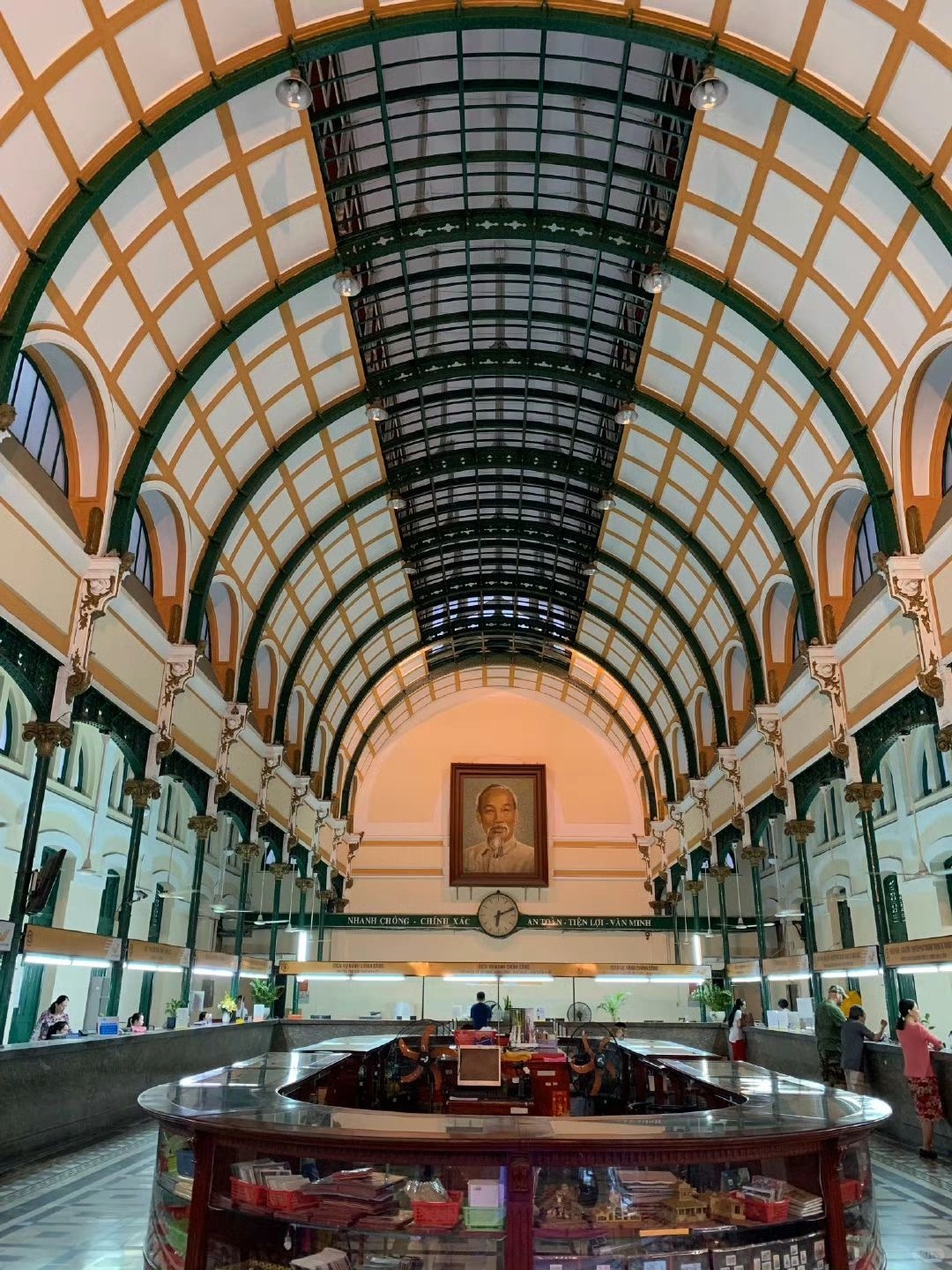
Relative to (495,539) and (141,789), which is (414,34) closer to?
(141,789)

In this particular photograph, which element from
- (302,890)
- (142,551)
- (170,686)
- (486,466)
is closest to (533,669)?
(302,890)

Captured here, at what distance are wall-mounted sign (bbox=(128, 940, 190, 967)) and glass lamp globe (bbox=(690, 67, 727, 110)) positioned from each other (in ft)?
54.1

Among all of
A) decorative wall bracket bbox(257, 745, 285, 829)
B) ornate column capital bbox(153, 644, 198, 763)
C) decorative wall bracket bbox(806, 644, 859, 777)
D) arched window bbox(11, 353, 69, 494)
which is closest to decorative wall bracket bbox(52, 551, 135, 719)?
arched window bbox(11, 353, 69, 494)

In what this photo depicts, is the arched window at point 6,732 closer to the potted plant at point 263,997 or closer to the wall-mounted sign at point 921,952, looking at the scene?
the potted plant at point 263,997

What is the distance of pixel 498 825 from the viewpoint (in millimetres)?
40219

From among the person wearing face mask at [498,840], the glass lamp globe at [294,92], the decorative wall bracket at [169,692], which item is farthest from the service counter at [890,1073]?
the person wearing face mask at [498,840]

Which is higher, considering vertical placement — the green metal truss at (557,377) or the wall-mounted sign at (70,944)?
the green metal truss at (557,377)

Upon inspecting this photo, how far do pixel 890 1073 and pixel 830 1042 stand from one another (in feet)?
5.41

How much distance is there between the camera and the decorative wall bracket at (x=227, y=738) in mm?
21297

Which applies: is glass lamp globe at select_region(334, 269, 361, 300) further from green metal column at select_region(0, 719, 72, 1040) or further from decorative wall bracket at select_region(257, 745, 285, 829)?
decorative wall bracket at select_region(257, 745, 285, 829)

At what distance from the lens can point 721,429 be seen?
20.2 meters

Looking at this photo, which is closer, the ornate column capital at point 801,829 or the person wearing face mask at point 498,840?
the ornate column capital at point 801,829

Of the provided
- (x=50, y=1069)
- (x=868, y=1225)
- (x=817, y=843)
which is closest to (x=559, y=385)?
(x=817, y=843)

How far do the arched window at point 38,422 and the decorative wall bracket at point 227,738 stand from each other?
27.1 feet
